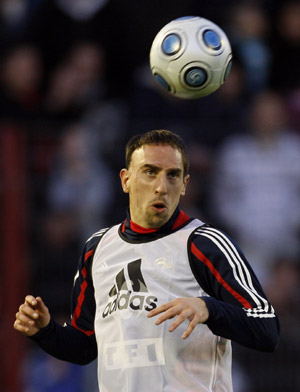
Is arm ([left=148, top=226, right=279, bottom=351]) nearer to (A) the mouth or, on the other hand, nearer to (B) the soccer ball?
(A) the mouth

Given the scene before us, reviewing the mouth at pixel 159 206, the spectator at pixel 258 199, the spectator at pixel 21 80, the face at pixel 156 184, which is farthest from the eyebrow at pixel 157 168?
the spectator at pixel 21 80

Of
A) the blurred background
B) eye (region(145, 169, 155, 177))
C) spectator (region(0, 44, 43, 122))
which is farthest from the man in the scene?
spectator (region(0, 44, 43, 122))

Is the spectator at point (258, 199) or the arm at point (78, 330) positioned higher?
the spectator at point (258, 199)

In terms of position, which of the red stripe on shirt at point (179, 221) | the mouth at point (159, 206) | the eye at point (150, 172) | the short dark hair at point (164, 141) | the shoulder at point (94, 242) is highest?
the short dark hair at point (164, 141)

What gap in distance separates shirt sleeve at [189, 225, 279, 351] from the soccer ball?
1.14 m

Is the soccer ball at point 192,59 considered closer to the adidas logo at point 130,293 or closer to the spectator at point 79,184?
A: the adidas logo at point 130,293

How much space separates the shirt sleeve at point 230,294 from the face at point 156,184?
0.24m

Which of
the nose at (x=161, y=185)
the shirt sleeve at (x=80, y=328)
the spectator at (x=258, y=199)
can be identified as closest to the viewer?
the nose at (x=161, y=185)

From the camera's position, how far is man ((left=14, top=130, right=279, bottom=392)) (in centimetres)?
459

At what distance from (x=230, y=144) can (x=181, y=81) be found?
341cm

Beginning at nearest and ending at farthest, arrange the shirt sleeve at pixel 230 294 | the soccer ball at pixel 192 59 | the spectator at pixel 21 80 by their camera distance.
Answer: the shirt sleeve at pixel 230 294 → the soccer ball at pixel 192 59 → the spectator at pixel 21 80

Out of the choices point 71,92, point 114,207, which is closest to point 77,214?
point 114,207

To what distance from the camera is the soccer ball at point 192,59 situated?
566 centimetres

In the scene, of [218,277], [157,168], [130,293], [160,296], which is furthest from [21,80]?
[218,277]
